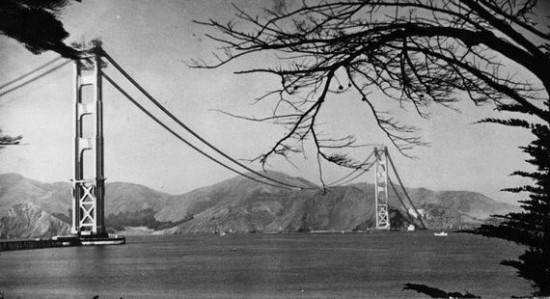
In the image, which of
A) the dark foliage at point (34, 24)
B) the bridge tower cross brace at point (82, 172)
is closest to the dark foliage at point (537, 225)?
the dark foliage at point (34, 24)

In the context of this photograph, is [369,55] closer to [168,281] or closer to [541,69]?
[541,69]

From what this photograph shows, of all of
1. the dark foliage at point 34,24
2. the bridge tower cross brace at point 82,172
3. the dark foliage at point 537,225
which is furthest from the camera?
the bridge tower cross brace at point 82,172

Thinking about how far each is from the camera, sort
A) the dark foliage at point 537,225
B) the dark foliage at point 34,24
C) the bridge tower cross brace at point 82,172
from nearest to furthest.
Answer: the dark foliage at point 537,225
the dark foliage at point 34,24
the bridge tower cross brace at point 82,172

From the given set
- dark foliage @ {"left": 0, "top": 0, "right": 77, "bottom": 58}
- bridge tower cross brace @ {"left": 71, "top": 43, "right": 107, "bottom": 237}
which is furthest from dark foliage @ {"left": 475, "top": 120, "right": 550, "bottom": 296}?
bridge tower cross brace @ {"left": 71, "top": 43, "right": 107, "bottom": 237}

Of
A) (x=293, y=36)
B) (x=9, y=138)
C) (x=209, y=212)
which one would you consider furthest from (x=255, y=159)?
(x=209, y=212)

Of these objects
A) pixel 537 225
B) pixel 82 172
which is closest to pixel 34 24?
pixel 537 225

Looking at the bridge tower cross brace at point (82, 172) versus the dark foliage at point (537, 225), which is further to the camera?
the bridge tower cross brace at point (82, 172)

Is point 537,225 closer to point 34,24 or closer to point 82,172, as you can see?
point 34,24

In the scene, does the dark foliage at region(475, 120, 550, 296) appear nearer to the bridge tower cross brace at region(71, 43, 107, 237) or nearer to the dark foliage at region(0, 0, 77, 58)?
the dark foliage at region(0, 0, 77, 58)

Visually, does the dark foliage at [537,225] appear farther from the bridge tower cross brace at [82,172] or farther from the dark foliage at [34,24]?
the bridge tower cross brace at [82,172]

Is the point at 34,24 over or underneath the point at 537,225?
over
